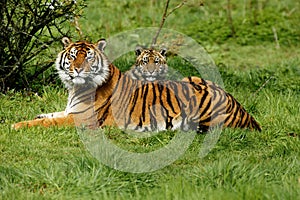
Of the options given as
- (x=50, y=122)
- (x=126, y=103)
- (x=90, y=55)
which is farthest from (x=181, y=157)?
(x=90, y=55)

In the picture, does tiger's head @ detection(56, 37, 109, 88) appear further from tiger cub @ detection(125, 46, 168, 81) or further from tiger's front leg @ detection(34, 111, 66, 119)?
tiger cub @ detection(125, 46, 168, 81)

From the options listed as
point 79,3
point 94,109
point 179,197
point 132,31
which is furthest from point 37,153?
point 132,31

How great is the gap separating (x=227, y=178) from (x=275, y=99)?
3.06 meters

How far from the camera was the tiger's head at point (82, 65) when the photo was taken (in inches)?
293

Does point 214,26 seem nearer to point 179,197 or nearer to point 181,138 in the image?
point 181,138

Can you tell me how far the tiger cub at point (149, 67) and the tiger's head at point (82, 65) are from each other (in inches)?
39.9

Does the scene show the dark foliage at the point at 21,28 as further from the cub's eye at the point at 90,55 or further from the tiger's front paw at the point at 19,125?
the tiger's front paw at the point at 19,125

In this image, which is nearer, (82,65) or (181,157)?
(181,157)

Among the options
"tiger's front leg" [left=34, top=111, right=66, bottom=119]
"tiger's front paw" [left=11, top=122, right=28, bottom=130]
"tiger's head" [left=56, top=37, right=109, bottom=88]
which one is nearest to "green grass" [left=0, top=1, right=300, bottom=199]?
"tiger's front paw" [left=11, top=122, right=28, bottom=130]

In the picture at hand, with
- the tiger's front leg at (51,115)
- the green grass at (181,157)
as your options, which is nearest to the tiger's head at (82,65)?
the tiger's front leg at (51,115)

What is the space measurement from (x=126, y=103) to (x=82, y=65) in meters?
0.60

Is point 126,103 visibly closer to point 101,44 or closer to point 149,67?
point 101,44

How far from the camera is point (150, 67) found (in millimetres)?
8531

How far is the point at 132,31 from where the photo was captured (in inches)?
472
